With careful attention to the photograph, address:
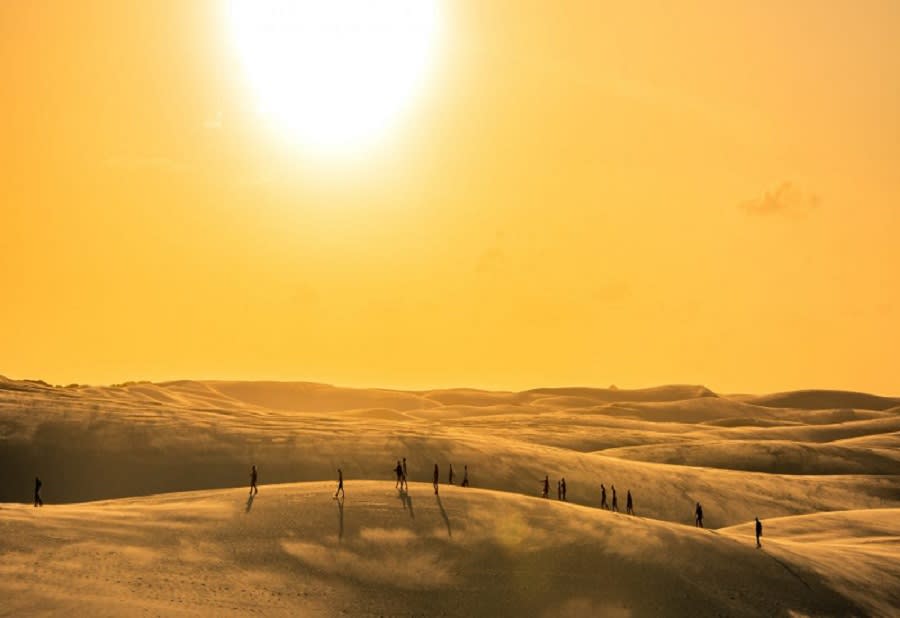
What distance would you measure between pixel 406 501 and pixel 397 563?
5509mm

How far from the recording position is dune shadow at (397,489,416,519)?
38.2 metres

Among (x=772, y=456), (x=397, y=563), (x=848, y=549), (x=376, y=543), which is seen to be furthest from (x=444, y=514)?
(x=772, y=456)

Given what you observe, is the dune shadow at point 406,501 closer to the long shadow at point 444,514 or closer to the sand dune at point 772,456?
the long shadow at point 444,514

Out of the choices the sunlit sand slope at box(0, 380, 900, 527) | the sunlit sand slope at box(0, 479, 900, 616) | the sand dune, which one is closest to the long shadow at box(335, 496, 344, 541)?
the sunlit sand slope at box(0, 479, 900, 616)

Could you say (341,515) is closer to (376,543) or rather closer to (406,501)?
(376,543)

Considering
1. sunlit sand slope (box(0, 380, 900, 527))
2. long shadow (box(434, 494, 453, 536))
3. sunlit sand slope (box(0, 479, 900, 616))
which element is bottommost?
sunlit sand slope (box(0, 479, 900, 616))

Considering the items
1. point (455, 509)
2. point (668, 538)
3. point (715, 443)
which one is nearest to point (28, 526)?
point (455, 509)

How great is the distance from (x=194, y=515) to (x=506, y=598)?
11.9m

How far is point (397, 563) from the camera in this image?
3422cm

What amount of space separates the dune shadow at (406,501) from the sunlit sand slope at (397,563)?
157 mm

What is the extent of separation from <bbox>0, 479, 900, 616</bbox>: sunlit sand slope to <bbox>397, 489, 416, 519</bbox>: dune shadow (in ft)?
0.51

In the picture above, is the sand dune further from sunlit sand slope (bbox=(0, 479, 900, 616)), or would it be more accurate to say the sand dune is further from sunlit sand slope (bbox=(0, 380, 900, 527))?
sunlit sand slope (bbox=(0, 479, 900, 616))

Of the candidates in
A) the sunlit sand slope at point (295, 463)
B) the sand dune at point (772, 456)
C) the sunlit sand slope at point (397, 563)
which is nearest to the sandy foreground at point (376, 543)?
the sunlit sand slope at point (397, 563)

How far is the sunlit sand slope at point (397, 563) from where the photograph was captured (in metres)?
30.3
